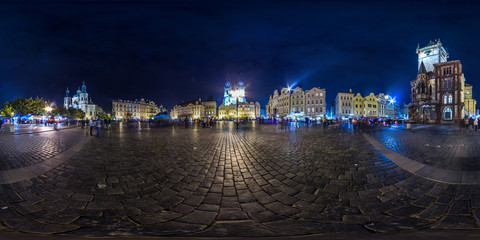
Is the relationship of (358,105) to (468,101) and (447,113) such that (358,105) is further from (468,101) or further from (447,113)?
(447,113)

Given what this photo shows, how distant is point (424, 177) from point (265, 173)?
351 cm

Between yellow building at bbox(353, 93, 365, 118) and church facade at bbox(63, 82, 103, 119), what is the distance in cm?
13956

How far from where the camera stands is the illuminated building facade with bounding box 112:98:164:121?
376 ft

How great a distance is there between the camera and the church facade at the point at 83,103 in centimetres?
11669

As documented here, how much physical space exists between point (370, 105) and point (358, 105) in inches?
183

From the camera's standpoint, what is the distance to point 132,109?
120375mm

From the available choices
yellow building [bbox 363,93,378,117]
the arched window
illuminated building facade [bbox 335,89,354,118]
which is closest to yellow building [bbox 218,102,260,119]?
illuminated building facade [bbox 335,89,354,118]

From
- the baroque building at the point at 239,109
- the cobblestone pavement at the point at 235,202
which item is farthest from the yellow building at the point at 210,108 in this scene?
the cobblestone pavement at the point at 235,202

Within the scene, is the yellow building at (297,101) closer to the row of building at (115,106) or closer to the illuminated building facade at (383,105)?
the illuminated building facade at (383,105)

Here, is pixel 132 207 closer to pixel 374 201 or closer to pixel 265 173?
pixel 265 173

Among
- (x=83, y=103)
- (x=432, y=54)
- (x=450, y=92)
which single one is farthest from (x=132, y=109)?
(x=450, y=92)

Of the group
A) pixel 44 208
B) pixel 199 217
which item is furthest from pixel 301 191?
pixel 44 208

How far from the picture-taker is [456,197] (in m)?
3.16

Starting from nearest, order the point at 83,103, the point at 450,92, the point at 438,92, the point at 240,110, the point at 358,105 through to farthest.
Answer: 1. the point at 450,92
2. the point at 438,92
3. the point at 358,105
4. the point at 83,103
5. the point at 240,110
